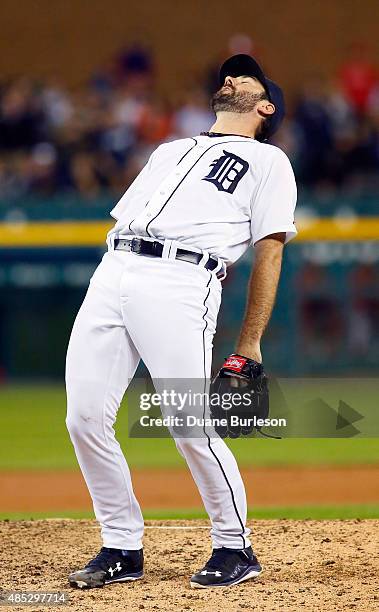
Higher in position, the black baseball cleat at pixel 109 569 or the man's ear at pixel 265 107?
the man's ear at pixel 265 107

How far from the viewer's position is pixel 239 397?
157 inches

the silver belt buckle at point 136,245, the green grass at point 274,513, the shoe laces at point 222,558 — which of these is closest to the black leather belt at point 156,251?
the silver belt buckle at point 136,245

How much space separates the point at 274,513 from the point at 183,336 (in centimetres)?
242

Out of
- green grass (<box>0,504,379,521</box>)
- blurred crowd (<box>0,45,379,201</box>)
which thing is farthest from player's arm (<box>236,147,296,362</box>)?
blurred crowd (<box>0,45,379,201</box>)

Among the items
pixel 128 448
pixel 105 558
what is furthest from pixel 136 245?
pixel 128 448

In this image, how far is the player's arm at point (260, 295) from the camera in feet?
13.2

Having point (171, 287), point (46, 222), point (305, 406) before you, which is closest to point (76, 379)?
point (171, 287)

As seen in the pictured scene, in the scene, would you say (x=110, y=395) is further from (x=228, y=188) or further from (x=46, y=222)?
(x=46, y=222)

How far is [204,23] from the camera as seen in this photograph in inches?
588

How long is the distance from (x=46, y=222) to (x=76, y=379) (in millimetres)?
6933

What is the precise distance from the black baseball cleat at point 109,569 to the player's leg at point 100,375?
0.24 m

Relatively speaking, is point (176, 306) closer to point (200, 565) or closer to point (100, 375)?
point (100, 375)

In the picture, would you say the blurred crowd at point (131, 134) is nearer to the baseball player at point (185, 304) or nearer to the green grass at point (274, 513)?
the green grass at point (274, 513)

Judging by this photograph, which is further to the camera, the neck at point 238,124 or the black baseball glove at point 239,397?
the neck at point 238,124
